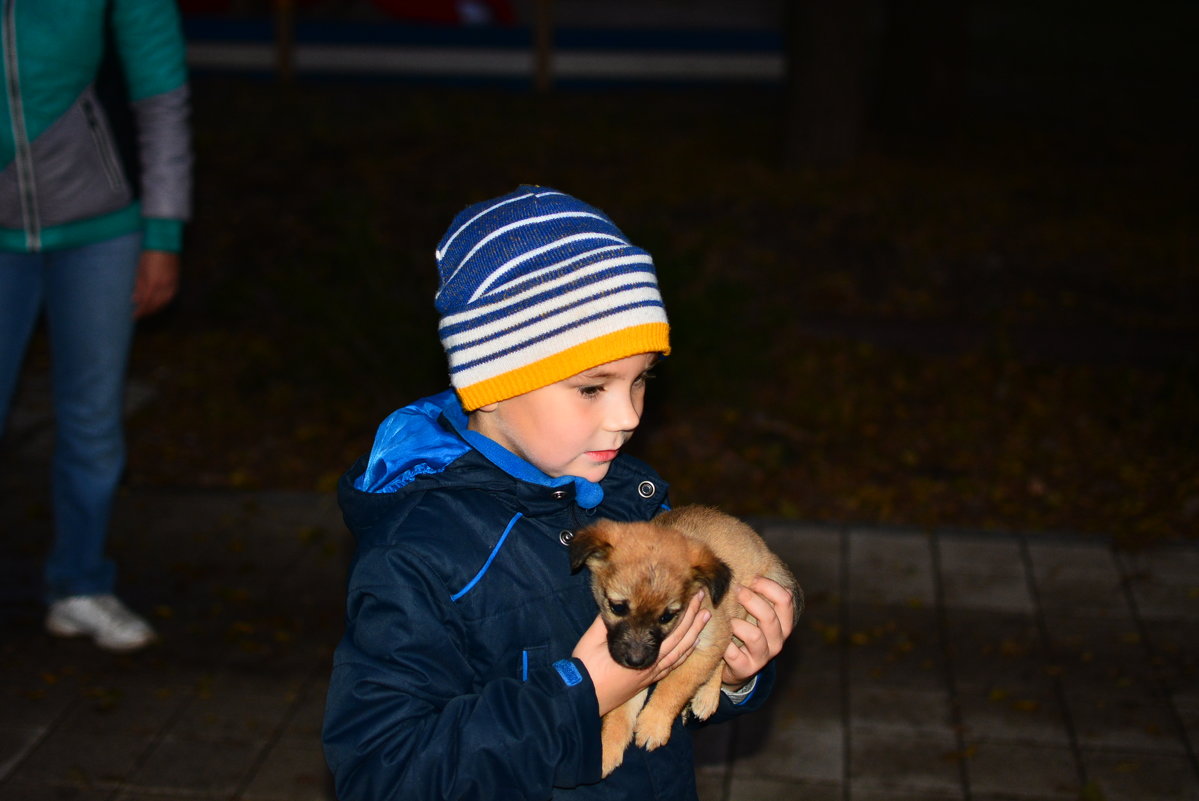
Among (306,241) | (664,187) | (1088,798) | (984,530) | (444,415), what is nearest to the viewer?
(444,415)

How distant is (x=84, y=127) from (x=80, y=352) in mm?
911

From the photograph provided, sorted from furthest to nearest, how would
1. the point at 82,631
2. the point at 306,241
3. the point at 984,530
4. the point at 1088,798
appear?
1. the point at 306,241
2. the point at 984,530
3. the point at 82,631
4. the point at 1088,798

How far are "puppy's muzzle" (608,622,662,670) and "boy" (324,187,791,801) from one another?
24mm

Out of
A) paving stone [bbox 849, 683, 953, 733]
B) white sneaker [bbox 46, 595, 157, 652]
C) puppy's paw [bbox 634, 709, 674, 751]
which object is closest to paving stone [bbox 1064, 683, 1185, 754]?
paving stone [bbox 849, 683, 953, 733]

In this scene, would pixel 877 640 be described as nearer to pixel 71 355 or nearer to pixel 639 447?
pixel 639 447

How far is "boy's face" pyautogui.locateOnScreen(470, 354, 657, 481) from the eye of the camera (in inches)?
95.8

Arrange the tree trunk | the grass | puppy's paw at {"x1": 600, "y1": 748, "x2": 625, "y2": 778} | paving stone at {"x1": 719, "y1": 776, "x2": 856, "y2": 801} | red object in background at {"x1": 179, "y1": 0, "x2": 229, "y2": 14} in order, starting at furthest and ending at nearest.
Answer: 1. red object in background at {"x1": 179, "y1": 0, "x2": 229, "y2": 14}
2. the tree trunk
3. the grass
4. paving stone at {"x1": 719, "y1": 776, "x2": 856, "y2": 801}
5. puppy's paw at {"x1": 600, "y1": 748, "x2": 625, "y2": 778}

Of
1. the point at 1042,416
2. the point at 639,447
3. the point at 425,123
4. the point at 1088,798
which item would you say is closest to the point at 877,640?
the point at 1088,798

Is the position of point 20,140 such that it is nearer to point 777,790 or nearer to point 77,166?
point 77,166

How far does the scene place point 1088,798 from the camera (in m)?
4.60

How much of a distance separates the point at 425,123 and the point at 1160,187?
26.0 ft

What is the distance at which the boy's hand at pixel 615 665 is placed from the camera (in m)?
2.35

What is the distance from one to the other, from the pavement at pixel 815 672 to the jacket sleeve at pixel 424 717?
2.60 metres

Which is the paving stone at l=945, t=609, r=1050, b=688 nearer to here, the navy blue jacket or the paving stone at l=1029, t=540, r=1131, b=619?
the paving stone at l=1029, t=540, r=1131, b=619
